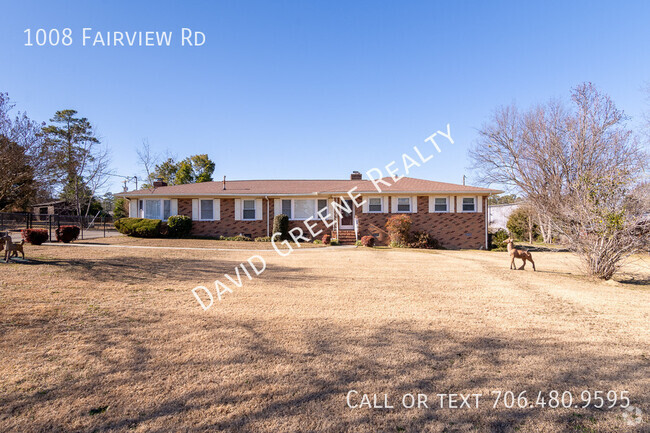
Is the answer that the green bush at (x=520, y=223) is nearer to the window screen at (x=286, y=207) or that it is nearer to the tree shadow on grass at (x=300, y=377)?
the window screen at (x=286, y=207)

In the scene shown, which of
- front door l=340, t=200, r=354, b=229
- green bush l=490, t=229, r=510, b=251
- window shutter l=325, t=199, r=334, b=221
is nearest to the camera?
green bush l=490, t=229, r=510, b=251

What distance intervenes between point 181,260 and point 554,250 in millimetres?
19943

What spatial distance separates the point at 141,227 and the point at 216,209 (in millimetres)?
4341

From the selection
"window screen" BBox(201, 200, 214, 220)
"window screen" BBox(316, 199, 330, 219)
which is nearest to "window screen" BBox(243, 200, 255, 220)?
"window screen" BBox(201, 200, 214, 220)

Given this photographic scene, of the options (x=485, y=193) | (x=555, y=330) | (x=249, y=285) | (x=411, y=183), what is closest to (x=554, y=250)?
(x=485, y=193)

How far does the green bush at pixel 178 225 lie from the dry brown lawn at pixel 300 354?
39.4 feet

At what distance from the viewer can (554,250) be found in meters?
18.8

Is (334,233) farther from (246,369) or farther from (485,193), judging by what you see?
(246,369)

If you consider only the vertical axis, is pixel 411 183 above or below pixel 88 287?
above

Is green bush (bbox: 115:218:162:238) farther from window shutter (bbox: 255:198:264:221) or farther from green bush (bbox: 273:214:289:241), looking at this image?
green bush (bbox: 273:214:289:241)

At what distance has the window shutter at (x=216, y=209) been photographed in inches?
810

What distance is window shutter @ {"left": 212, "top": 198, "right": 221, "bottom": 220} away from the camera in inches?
810

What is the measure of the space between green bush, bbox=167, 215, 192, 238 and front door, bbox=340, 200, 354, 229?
957 centimetres

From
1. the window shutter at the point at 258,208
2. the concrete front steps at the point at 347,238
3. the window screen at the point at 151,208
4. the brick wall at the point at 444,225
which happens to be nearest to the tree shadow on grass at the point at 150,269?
the concrete front steps at the point at 347,238
